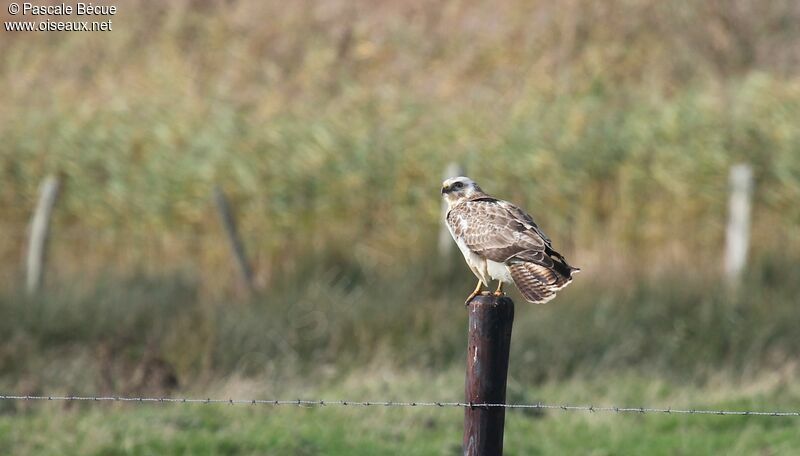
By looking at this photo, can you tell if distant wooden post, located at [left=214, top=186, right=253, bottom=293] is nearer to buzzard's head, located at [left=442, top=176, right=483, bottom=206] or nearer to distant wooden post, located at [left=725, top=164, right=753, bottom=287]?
distant wooden post, located at [left=725, top=164, right=753, bottom=287]

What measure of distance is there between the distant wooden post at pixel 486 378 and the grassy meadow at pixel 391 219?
4.42 m

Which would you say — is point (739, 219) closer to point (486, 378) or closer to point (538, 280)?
point (538, 280)

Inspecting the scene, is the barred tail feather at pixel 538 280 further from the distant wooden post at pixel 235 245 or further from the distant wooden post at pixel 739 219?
the distant wooden post at pixel 739 219

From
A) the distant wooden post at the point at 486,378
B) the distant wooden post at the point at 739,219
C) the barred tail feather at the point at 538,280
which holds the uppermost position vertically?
the distant wooden post at the point at 739,219

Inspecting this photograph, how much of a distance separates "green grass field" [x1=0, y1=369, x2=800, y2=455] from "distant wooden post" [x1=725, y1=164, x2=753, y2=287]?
3235mm

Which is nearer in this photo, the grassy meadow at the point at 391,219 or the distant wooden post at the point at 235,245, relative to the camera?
the grassy meadow at the point at 391,219

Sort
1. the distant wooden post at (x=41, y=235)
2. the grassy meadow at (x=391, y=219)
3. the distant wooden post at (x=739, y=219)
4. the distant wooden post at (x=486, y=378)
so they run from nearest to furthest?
the distant wooden post at (x=486, y=378)
the grassy meadow at (x=391, y=219)
the distant wooden post at (x=739, y=219)
the distant wooden post at (x=41, y=235)

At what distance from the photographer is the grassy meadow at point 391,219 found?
11.2 m

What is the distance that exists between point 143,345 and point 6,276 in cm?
341

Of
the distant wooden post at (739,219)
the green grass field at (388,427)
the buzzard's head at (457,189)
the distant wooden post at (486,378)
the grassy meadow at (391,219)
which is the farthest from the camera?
the distant wooden post at (739,219)

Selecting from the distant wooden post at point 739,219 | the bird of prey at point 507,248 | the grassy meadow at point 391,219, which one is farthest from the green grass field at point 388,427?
the distant wooden post at point 739,219

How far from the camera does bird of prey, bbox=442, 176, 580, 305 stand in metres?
6.18

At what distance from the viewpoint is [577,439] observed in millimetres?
10359

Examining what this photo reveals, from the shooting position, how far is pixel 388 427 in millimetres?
10406
